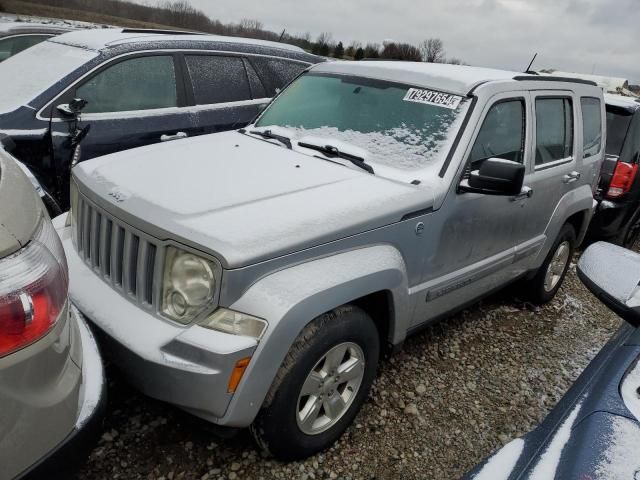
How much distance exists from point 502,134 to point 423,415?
5.78ft

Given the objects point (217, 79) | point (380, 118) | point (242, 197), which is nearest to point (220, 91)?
point (217, 79)

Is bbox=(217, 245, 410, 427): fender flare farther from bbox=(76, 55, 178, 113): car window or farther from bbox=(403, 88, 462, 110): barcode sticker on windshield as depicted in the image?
bbox=(76, 55, 178, 113): car window

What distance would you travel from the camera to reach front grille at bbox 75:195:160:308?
207 cm

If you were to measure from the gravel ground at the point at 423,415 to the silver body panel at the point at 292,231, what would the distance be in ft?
1.50

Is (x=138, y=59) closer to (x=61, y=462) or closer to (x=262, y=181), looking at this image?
(x=262, y=181)

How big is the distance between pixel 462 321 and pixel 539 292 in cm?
83

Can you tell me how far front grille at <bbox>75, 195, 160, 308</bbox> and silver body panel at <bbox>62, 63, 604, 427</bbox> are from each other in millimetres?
50

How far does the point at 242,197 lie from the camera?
2.26 m

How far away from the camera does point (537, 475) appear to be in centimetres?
126

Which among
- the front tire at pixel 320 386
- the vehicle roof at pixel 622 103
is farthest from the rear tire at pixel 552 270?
the front tire at pixel 320 386

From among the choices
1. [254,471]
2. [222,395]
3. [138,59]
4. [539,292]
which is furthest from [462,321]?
[138,59]

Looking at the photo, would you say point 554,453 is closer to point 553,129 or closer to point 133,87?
point 553,129

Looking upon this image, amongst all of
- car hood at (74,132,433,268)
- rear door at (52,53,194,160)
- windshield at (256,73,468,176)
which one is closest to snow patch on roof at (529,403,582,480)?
car hood at (74,132,433,268)

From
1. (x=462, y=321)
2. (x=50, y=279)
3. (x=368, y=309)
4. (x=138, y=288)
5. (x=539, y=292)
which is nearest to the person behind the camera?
(x=50, y=279)
